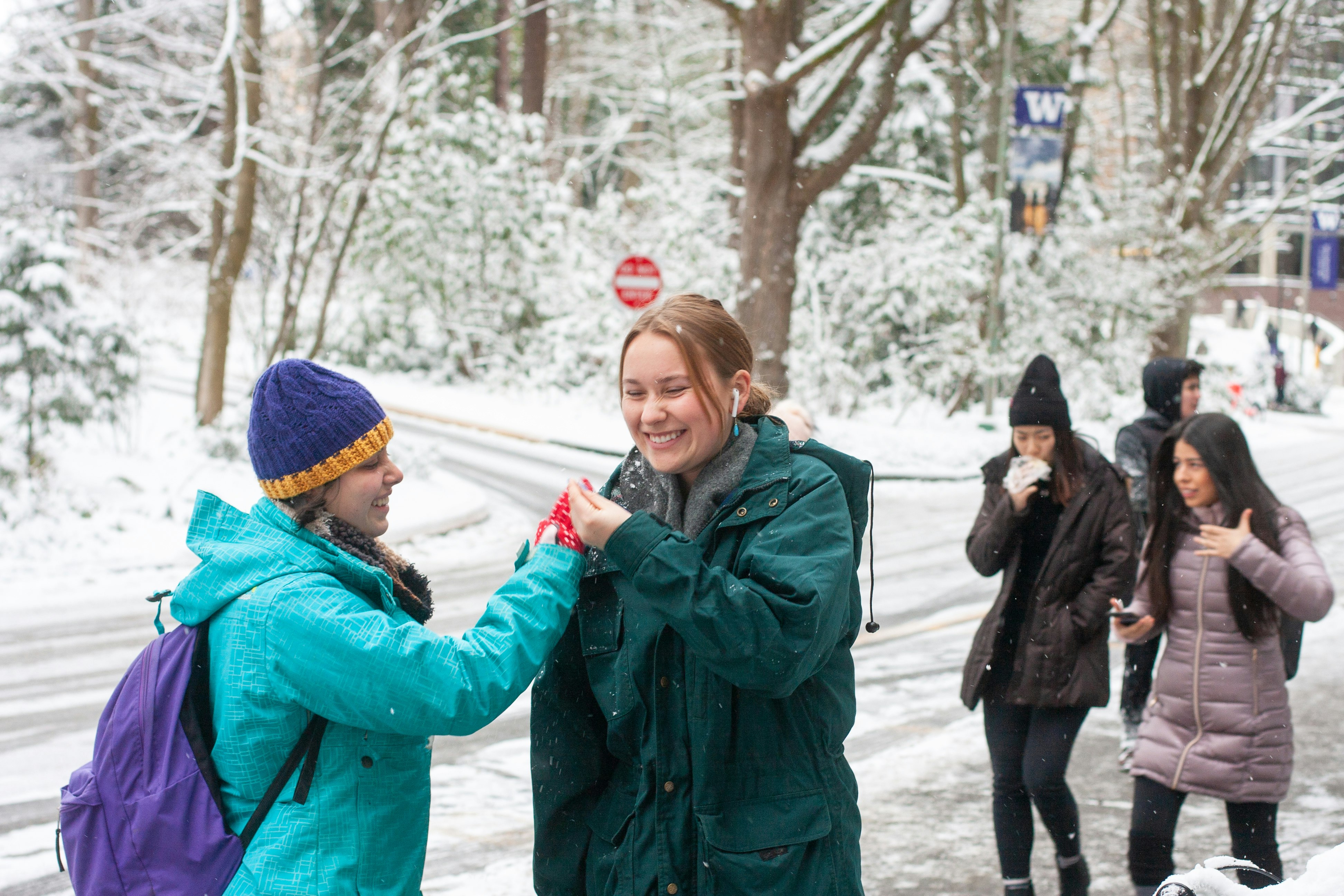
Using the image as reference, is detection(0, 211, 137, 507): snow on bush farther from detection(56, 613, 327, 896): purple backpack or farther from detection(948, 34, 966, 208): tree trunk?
detection(948, 34, 966, 208): tree trunk

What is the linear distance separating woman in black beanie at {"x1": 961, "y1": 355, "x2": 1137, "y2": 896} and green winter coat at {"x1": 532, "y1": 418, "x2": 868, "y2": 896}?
75.6 inches

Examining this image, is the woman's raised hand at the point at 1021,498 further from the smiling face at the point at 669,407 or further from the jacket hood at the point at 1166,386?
the jacket hood at the point at 1166,386

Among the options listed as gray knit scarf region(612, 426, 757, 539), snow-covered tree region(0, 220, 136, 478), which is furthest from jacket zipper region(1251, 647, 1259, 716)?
snow-covered tree region(0, 220, 136, 478)

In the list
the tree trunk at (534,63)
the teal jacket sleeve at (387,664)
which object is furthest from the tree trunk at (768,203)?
the tree trunk at (534,63)

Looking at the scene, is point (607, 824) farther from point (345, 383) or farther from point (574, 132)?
point (574, 132)

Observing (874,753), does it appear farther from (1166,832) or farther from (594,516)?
(594,516)

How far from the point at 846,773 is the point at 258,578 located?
1.13m

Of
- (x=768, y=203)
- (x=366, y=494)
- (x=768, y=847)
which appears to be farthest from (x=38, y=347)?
(x=768, y=847)

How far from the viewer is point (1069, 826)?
410cm

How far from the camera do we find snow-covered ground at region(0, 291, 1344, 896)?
4.80 meters

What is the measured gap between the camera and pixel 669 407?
2.28m

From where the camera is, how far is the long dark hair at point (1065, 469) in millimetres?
4328

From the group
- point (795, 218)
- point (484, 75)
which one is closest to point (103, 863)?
point (795, 218)

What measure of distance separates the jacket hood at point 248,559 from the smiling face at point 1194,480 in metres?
2.88
